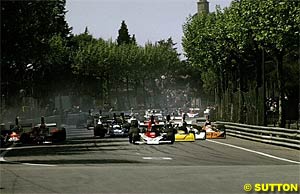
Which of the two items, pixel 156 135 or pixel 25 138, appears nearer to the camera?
pixel 156 135

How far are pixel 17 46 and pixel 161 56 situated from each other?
7064cm

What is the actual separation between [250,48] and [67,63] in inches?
1745

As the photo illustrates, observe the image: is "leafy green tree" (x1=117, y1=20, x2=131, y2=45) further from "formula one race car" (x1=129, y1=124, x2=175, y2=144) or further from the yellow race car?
"formula one race car" (x1=129, y1=124, x2=175, y2=144)

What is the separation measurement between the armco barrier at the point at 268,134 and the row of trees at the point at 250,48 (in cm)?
187

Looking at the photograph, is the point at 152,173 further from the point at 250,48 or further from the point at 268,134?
the point at 250,48

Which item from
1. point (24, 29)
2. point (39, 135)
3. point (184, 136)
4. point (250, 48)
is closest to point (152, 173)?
point (184, 136)

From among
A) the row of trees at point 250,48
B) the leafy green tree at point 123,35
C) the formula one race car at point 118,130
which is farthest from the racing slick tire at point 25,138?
the leafy green tree at point 123,35

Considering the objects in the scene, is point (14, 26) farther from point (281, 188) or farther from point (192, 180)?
point (281, 188)

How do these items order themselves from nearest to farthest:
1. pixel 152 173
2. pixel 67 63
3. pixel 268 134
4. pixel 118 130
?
pixel 152 173, pixel 268 134, pixel 118 130, pixel 67 63

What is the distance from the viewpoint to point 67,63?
292ft

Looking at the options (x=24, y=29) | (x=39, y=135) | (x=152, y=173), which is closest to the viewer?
(x=152, y=173)

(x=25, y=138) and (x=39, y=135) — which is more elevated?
(x=39, y=135)

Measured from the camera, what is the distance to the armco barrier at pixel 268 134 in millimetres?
31089

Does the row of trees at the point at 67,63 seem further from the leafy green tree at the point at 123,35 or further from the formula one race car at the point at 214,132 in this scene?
the formula one race car at the point at 214,132
